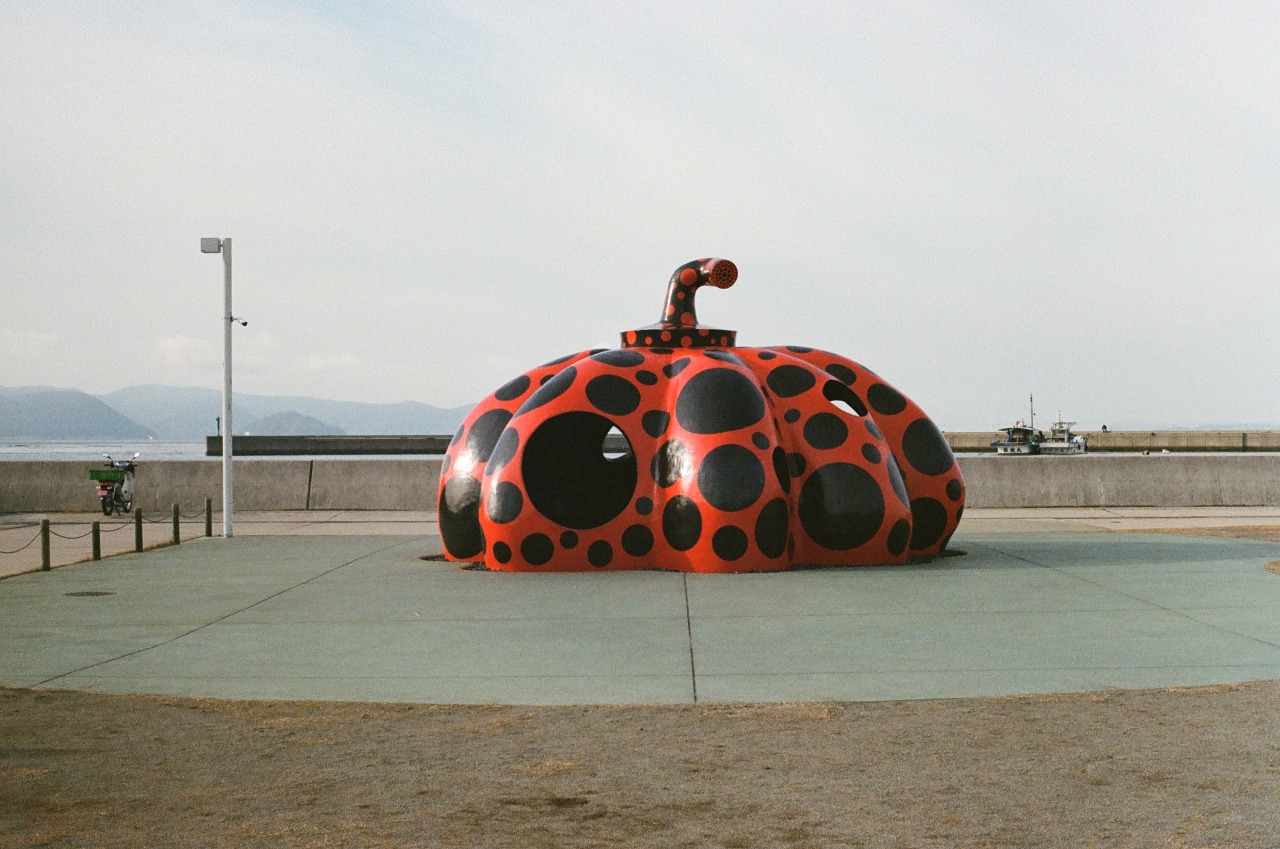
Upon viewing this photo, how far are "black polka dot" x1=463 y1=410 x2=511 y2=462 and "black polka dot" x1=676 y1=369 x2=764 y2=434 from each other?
2019mm

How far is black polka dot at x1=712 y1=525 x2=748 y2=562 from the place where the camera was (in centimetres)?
1304

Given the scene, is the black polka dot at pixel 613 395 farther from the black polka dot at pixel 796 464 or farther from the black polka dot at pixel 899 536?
the black polka dot at pixel 899 536

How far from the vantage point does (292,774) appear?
5992mm

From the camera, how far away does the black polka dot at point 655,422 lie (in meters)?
13.6

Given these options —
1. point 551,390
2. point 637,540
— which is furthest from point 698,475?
point 551,390

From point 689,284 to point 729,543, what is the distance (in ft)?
10.9

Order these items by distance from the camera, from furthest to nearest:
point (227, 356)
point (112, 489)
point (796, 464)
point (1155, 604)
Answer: point (112, 489)
point (227, 356)
point (796, 464)
point (1155, 604)

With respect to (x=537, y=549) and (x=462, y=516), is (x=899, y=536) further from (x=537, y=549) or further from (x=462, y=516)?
(x=462, y=516)

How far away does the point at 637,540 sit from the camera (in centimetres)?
1352

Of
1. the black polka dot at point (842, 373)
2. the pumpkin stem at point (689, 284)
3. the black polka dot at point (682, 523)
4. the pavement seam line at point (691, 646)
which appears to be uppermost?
the pumpkin stem at point (689, 284)

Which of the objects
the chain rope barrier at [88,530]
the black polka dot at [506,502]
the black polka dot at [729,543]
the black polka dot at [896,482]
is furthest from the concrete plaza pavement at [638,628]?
the chain rope barrier at [88,530]

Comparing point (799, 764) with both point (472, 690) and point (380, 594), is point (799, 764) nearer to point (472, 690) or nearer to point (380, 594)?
point (472, 690)

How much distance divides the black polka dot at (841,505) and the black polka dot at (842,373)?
5.78 ft

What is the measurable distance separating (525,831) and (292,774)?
1343 mm
